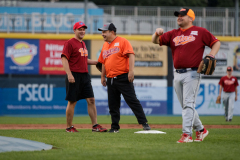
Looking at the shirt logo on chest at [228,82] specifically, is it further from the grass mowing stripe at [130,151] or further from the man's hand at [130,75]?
the grass mowing stripe at [130,151]

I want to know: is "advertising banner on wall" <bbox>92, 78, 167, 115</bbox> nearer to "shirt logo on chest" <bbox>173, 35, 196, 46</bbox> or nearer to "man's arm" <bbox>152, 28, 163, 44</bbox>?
"man's arm" <bbox>152, 28, 163, 44</bbox>

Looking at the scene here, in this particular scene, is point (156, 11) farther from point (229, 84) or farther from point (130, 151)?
point (130, 151)

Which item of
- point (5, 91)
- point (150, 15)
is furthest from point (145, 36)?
point (5, 91)

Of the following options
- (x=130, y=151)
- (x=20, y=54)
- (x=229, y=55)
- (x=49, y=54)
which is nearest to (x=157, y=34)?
(x=130, y=151)

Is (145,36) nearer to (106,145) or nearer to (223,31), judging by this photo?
(223,31)

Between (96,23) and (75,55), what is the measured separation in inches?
528

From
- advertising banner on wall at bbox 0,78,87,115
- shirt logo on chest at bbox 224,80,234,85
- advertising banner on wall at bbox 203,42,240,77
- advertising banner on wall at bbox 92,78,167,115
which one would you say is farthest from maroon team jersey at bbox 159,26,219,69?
advertising banner on wall at bbox 203,42,240,77

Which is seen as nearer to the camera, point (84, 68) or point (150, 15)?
point (84, 68)

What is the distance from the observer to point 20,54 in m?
19.5

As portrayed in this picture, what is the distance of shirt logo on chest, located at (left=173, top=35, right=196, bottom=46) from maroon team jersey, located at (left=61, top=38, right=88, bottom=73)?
8.33 feet

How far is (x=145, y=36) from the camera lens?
65.9 feet

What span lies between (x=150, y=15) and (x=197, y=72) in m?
16.7

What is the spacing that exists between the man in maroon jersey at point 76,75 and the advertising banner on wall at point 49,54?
12.2m

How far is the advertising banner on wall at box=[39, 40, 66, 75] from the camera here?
19609 millimetres
